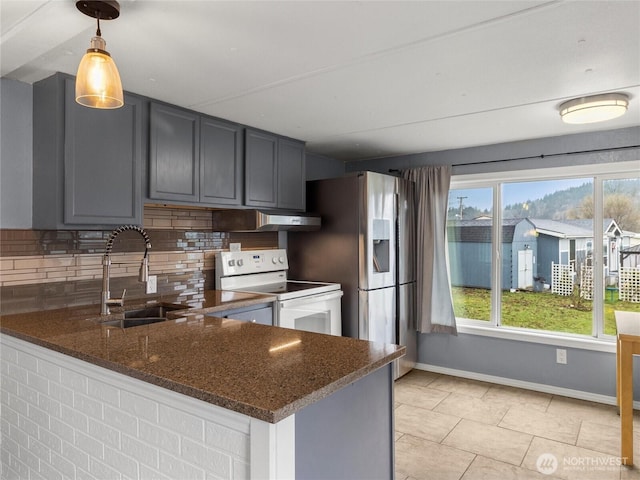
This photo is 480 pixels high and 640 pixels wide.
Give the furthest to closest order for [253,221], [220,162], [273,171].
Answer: [273,171] < [253,221] < [220,162]

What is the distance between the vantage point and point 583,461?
251cm

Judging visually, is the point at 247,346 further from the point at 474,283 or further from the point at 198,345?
the point at 474,283

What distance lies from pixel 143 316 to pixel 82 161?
37.1 inches

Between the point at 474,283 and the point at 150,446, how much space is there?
11.4ft

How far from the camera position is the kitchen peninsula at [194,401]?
3.58 feet

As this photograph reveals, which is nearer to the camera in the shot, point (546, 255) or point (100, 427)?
point (100, 427)

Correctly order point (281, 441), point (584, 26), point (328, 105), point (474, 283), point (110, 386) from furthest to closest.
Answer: point (474, 283) → point (328, 105) → point (584, 26) → point (110, 386) → point (281, 441)

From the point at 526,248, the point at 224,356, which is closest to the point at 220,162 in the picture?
the point at 224,356

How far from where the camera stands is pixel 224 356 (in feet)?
4.64

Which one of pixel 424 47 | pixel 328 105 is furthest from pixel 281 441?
pixel 328 105

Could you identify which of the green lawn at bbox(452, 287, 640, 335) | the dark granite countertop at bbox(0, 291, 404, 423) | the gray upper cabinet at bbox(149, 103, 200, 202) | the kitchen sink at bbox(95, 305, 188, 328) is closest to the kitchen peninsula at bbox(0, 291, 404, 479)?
the dark granite countertop at bbox(0, 291, 404, 423)

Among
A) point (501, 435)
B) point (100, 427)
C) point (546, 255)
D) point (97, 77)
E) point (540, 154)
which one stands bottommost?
point (501, 435)

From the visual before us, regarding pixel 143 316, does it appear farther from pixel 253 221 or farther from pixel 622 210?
pixel 622 210

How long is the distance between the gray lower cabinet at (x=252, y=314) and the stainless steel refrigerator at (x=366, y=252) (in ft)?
2.94
